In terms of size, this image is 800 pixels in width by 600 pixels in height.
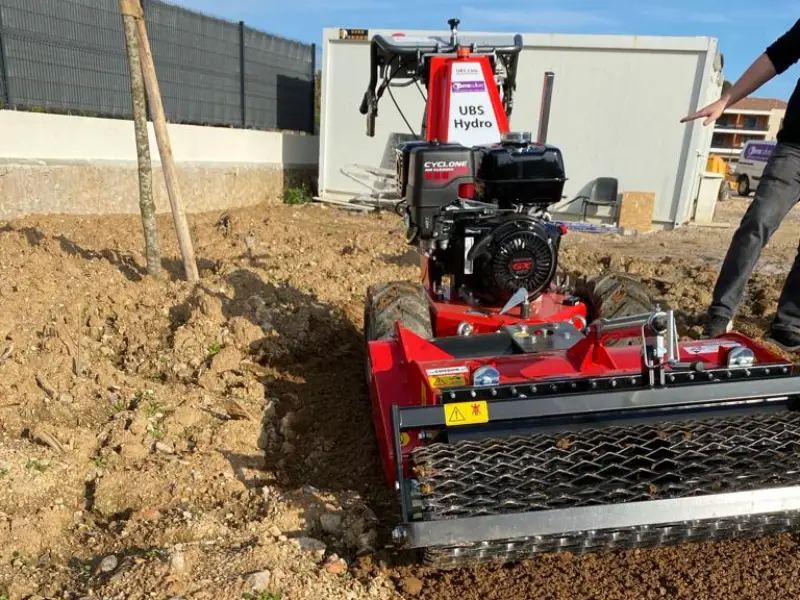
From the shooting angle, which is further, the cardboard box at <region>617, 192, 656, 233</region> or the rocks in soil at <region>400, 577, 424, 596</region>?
the cardboard box at <region>617, 192, 656, 233</region>

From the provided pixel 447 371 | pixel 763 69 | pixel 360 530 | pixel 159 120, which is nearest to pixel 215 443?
pixel 360 530

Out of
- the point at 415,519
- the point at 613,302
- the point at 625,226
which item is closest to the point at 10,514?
the point at 415,519

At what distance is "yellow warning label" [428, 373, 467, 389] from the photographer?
2.84 meters

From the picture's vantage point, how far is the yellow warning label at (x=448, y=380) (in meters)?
2.84

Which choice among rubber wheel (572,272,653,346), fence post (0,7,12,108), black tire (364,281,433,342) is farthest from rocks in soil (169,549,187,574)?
fence post (0,7,12,108)

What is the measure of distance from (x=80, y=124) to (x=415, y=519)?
777 cm

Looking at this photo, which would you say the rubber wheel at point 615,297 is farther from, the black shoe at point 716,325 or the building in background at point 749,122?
the building in background at point 749,122

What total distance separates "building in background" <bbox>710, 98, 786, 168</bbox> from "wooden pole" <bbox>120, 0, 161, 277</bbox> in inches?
2688

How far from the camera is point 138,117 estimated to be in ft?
18.5

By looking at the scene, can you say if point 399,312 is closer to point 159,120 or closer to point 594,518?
point 594,518

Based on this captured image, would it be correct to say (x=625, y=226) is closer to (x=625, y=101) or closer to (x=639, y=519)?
(x=625, y=101)

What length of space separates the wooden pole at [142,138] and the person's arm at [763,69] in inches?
162

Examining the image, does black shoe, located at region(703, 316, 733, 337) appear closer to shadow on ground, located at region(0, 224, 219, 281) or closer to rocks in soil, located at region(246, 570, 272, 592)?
rocks in soil, located at region(246, 570, 272, 592)

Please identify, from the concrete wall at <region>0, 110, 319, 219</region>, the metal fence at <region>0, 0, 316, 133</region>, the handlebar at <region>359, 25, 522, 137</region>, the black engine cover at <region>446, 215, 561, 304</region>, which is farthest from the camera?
the metal fence at <region>0, 0, 316, 133</region>
